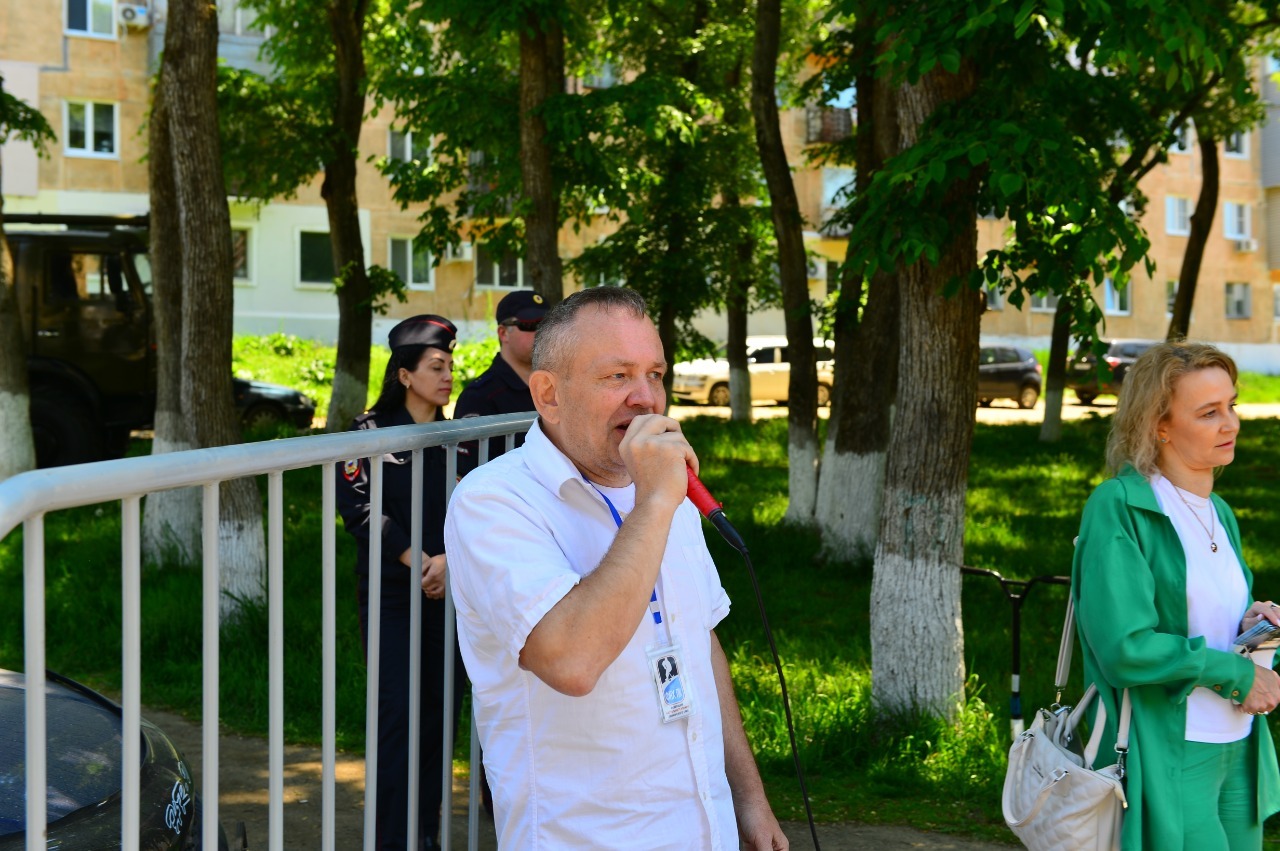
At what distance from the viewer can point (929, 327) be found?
5.75 metres

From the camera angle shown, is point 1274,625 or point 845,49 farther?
point 845,49

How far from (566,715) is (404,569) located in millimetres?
1727

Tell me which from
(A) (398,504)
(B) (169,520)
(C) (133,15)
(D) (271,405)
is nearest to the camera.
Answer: (A) (398,504)

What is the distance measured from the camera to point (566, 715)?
2342mm

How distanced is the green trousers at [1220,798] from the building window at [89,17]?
32.8 metres

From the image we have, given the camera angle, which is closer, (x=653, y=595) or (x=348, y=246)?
(x=653, y=595)

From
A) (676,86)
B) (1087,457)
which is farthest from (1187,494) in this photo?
(1087,457)

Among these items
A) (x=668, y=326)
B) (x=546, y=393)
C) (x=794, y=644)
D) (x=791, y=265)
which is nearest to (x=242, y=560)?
(x=794, y=644)

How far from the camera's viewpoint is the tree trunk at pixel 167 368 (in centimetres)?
941

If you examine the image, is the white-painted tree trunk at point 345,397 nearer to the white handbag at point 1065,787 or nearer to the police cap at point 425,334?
the police cap at point 425,334

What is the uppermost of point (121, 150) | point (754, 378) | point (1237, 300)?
point (121, 150)

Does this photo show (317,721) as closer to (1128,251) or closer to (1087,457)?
(1128,251)

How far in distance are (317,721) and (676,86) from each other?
900 cm

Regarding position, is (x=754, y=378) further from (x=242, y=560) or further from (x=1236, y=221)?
(x=242, y=560)
